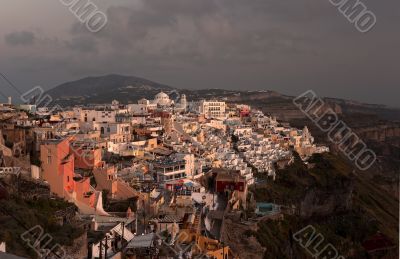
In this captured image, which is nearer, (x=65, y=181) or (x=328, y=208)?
(x=65, y=181)

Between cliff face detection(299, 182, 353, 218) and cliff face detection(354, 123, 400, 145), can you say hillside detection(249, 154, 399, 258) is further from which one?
cliff face detection(354, 123, 400, 145)

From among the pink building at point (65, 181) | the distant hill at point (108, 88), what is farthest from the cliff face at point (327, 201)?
the distant hill at point (108, 88)

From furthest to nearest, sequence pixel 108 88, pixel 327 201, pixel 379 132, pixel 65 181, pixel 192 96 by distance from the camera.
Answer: pixel 108 88 < pixel 192 96 < pixel 379 132 < pixel 327 201 < pixel 65 181

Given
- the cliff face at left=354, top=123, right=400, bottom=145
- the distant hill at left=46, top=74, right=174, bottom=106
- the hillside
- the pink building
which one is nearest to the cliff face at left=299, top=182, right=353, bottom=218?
the hillside

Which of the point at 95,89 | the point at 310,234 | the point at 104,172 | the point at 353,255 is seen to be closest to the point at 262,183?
the point at 310,234

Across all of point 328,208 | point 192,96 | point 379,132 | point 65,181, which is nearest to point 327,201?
point 328,208

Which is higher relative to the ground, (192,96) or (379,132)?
(192,96)

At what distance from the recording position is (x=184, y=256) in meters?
11.5

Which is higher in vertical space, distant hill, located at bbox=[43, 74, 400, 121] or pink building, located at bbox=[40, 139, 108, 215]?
distant hill, located at bbox=[43, 74, 400, 121]

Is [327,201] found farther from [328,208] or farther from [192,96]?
[192,96]

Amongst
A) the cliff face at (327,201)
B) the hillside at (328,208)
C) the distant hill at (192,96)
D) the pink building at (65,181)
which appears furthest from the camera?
the distant hill at (192,96)

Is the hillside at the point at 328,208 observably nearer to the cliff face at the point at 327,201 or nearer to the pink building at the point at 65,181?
the cliff face at the point at 327,201

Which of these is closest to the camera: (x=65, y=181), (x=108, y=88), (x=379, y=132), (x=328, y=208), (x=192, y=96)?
(x=65, y=181)

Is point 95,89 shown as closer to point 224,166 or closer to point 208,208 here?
point 224,166
